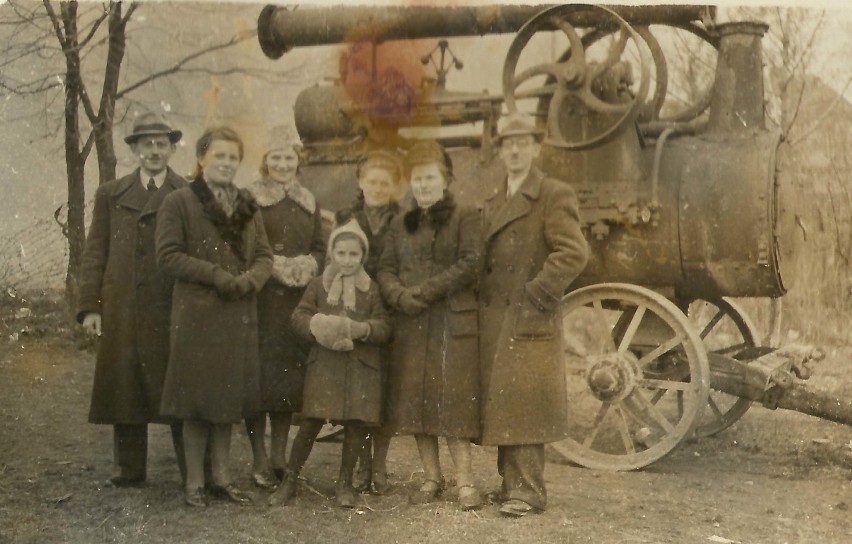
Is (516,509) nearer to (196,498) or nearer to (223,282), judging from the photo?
(196,498)

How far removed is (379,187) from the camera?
4.47 meters

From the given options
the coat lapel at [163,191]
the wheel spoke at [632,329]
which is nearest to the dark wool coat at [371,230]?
the coat lapel at [163,191]

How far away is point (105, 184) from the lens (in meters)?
4.57

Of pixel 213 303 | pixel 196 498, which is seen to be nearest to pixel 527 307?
pixel 213 303

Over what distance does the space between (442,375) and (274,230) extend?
1.02 meters

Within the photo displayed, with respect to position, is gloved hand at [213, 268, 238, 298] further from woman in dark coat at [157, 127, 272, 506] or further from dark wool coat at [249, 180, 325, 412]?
dark wool coat at [249, 180, 325, 412]

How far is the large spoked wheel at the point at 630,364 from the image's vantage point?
4801 mm

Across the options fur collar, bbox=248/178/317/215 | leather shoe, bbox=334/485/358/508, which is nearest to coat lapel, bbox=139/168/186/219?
fur collar, bbox=248/178/317/215

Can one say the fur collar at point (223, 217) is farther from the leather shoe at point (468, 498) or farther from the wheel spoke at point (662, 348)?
the wheel spoke at point (662, 348)

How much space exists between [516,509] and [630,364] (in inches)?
41.5

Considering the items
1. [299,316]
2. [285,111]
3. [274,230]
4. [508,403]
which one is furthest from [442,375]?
[285,111]

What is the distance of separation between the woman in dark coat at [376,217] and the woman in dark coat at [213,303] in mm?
466

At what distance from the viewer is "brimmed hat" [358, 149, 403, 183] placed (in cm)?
446

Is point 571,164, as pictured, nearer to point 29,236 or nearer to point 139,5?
point 139,5
